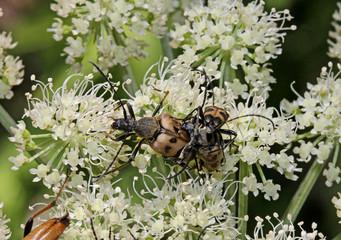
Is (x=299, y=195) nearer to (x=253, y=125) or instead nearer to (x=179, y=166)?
(x=253, y=125)

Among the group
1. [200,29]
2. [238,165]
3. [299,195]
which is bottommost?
[299,195]

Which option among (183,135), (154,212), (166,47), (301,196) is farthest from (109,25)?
(301,196)

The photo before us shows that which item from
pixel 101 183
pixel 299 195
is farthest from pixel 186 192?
pixel 299 195

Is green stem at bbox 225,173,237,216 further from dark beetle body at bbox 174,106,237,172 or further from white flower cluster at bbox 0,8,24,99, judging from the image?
white flower cluster at bbox 0,8,24,99

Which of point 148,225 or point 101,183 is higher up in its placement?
point 101,183

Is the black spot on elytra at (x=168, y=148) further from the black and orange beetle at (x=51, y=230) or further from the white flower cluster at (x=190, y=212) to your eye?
the black and orange beetle at (x=51, y=230)

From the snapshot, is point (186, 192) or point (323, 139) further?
point (323, 139)

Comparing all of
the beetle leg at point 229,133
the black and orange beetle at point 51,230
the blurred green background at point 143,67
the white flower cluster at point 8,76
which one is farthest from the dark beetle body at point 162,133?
the blurred green background at point 143,67
